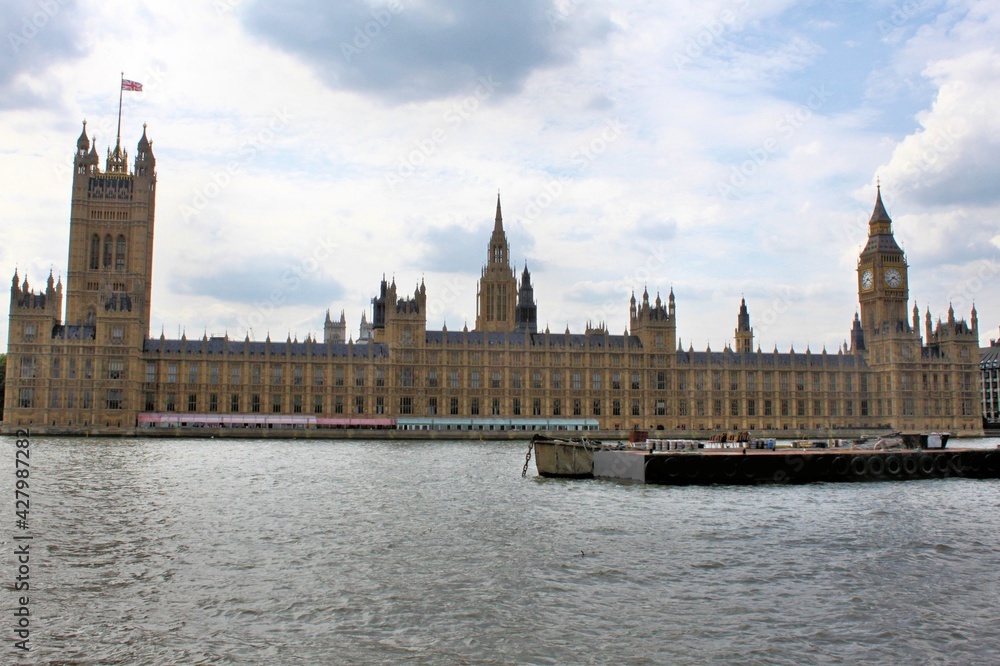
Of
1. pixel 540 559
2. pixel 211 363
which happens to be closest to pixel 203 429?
pixel 211 363

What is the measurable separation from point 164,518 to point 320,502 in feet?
28.5

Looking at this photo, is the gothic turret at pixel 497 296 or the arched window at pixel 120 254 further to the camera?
the gothic turret at pixel 497 296

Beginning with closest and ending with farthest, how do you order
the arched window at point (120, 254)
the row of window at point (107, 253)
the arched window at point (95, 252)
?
the arched window at point (95, 252)
the row of window at point (107, 253)
the arched window at point (120, 254)

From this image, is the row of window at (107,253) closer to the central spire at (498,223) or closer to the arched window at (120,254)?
the arched window at (120,254)

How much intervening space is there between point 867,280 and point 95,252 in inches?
Result: 5085

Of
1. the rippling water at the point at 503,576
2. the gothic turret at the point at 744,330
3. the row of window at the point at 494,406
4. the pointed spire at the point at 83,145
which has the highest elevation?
the pointed spire at the point at 83,145

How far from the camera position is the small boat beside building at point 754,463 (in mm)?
57844

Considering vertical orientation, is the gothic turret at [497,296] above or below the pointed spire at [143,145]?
below

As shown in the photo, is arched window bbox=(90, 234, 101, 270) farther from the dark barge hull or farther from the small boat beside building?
the dark barge hull

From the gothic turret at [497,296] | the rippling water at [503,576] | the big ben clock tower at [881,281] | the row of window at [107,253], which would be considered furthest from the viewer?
the gothic turret at [497,296]

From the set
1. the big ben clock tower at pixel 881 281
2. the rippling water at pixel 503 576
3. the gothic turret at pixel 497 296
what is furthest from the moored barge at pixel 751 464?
the gothic turret at pixel 497 296

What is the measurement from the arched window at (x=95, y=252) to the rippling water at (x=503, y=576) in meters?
99.0

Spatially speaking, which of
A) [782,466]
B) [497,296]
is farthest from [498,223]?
[782,466]

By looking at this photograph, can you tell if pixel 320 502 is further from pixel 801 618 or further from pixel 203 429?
pixel 203 429
